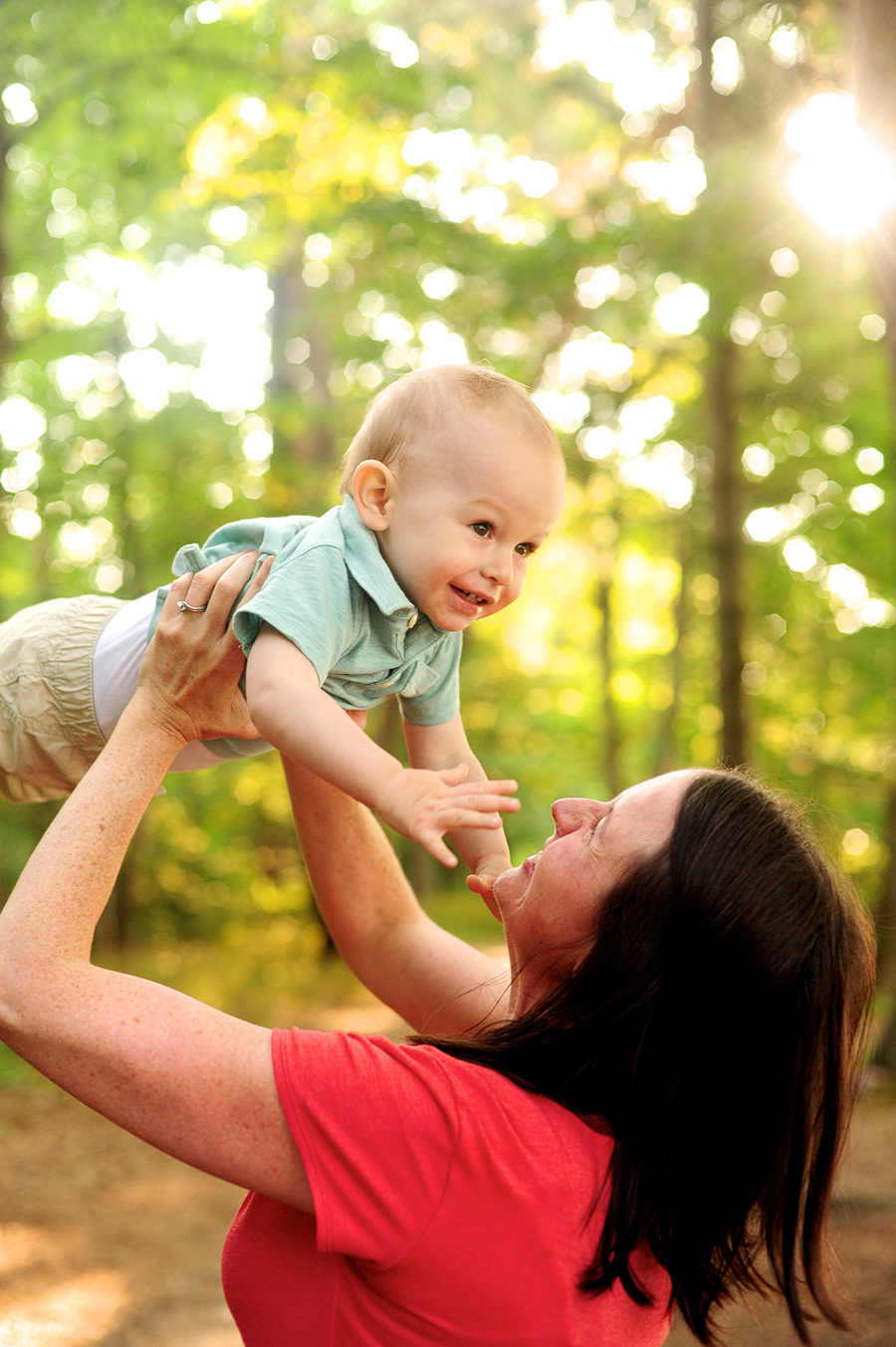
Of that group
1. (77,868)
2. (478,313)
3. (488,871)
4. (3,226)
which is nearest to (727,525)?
(478,313)

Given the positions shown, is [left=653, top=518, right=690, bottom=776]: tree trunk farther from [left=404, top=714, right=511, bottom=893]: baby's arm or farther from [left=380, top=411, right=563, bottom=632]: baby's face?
[left=380, top=411, right=563, bottom=632]: baby's face

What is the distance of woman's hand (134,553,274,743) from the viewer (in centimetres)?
180

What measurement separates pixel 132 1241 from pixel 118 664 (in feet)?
17.6

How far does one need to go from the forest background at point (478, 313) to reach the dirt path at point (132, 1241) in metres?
2.78

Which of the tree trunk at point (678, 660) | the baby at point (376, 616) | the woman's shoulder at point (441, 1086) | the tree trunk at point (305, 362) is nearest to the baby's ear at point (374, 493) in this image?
the baby at point (376, 616)

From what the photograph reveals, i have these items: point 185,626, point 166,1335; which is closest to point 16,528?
point 166,1335

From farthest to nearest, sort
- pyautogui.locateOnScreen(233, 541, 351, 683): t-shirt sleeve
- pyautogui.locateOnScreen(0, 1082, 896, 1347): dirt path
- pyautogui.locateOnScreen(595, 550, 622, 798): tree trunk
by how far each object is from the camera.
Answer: pyautogui.locateOnScreen(595, 550, 622, 798): tree trunk → pyautogui.locateOnScreen(0, 1082, 896, 1347): dirt path → pyautogui.locateOnScreen(233, 541, 351, 683): t-shirt sleeve

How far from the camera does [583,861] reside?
5.72ft

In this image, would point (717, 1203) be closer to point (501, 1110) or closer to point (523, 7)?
point (501, 1110)

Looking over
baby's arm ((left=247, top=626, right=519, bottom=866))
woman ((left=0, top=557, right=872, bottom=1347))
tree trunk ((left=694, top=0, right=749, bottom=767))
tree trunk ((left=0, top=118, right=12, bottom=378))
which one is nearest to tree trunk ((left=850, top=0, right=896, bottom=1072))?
tree trunk ((left=694, top=0, right=749, bottom=767))

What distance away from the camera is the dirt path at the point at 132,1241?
5.08 metres

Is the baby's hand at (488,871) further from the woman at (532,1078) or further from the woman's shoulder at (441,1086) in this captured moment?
the woman's shoulder at (441,1086)

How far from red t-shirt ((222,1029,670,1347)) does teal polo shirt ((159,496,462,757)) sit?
622 mm

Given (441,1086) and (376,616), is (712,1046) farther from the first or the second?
(376,616)
